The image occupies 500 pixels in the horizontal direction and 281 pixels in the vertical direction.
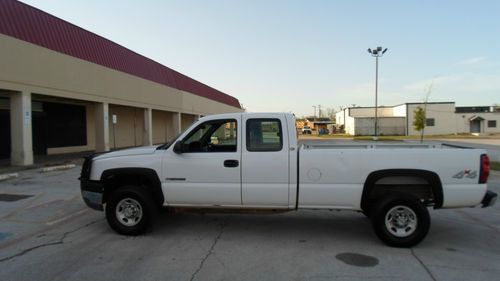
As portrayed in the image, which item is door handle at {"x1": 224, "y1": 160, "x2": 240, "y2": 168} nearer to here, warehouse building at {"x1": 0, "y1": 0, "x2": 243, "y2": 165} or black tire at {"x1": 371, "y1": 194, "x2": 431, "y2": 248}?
black tire at {"x1": 371, "y1": 194, "x2": 431, "y2": 248}

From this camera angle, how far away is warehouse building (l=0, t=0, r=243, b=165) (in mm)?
16766

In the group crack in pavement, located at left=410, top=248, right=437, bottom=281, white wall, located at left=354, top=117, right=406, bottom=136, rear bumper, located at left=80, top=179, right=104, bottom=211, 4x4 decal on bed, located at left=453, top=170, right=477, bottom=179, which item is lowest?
crack in pavement, located at left=410, top=248, right=437, bottom=281

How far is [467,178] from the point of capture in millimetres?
5641

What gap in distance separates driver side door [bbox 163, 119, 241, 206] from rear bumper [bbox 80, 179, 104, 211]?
43.4 inches

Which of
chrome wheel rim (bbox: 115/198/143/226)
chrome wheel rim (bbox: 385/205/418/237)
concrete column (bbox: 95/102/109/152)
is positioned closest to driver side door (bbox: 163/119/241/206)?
chrome wheel rim (bbox: 115/198/143/226)

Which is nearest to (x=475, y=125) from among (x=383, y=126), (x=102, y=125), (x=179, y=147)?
(x=383, y=126)

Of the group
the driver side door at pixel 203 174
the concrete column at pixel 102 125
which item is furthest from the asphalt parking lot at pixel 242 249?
the concrete column at pixel 102 125

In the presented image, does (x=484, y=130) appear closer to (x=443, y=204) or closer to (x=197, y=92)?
(x=197, y=92)

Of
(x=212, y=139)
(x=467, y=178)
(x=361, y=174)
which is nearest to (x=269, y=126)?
(x=212, y=139)

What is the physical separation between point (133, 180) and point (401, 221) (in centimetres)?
424

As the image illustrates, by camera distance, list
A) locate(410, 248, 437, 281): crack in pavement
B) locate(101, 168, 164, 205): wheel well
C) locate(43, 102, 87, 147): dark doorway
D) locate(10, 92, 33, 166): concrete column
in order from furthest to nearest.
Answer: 1. locate(43, 102, 87, 147): dark doorway
2. locate(10, 92, 33, 166): concrete column
3. locate(101, 168, 164, 205): wheel well
4. locate(410, 248, 437, 281): crack in pavement

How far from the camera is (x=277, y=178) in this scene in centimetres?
588

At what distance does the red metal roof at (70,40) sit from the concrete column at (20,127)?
2.68 meters

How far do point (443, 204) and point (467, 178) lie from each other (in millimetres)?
497
